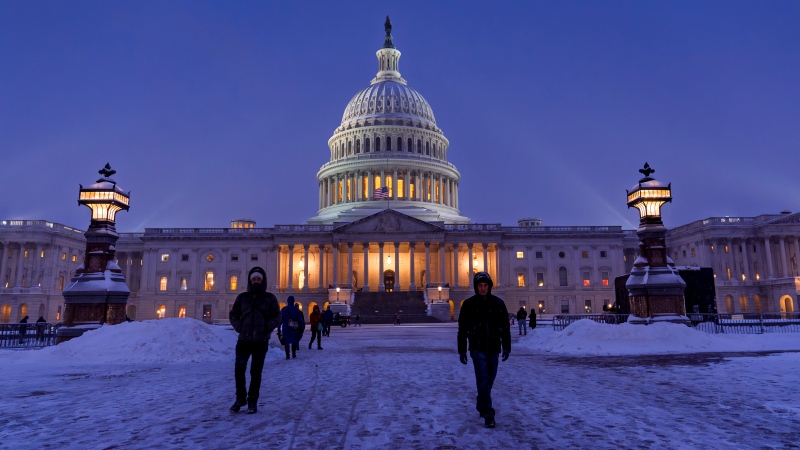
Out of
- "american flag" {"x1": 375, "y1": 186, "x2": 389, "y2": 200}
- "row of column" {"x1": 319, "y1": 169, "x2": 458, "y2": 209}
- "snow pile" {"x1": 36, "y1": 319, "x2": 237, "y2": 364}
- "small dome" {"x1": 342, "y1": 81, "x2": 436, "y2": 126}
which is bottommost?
"snow pile" {"x1": 36, "y1": 319, "x2": 237, "y2": 364}

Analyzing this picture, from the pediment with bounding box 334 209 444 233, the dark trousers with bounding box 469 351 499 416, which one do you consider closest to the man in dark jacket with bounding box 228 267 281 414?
the dark trousers with bounding box 469 351 499 416

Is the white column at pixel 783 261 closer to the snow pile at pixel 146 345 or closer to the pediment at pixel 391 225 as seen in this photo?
the pediment at pixel 391 225

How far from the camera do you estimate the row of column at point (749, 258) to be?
251 ft

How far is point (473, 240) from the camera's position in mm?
80938

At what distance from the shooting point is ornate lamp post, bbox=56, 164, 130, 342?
1000 inches

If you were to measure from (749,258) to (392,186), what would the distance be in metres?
57.5

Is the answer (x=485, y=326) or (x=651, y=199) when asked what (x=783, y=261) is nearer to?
(x=651, y=199)

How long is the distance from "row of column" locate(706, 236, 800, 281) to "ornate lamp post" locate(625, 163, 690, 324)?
2248 inches

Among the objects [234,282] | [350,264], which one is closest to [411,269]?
[350,264]

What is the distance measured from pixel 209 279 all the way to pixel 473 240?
4103cm

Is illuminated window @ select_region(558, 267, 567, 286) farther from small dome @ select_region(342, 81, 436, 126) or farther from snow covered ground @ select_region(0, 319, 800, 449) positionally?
snow covered ground @ select_region(0, 319, 800, 449)

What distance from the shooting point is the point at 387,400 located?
10008 mm

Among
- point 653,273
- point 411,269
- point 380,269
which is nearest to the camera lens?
point 653,273

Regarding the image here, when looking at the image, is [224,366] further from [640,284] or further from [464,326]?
[640,284]
